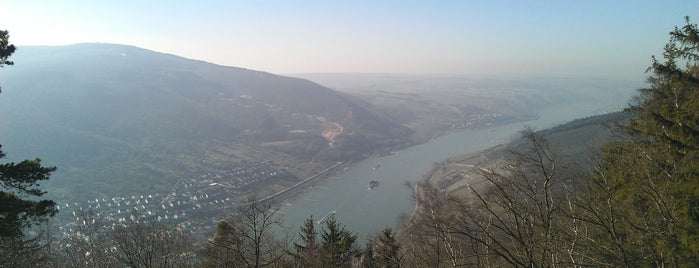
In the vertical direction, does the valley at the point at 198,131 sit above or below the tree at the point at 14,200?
below

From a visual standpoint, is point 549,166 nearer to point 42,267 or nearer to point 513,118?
point 42,267

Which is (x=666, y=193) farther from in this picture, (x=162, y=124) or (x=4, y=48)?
(x=162, y=124)

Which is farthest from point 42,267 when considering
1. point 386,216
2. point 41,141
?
point 41,141

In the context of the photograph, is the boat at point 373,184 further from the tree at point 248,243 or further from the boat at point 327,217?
the tree at point 248,243

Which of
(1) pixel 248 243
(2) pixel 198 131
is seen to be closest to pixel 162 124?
(2) pixel 198 131

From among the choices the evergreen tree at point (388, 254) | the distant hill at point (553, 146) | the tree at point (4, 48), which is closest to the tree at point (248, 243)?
the evergreen tree at point (388, 254)

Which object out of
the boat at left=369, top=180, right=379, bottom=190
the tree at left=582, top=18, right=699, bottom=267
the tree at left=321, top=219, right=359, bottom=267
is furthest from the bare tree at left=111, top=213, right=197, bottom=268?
the boat at left=369, top=180, right=379, bottom=190
